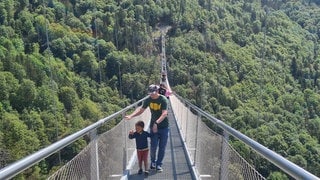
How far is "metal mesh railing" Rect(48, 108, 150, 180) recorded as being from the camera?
2291 mm

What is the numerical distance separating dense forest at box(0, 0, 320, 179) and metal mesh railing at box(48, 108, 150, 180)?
25.8 m

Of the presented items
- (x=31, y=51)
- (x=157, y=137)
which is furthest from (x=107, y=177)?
(x=31, y=51)

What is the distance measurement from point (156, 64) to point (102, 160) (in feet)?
218

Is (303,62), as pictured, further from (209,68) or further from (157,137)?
(157,137)

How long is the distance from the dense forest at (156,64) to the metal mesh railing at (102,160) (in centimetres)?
2585

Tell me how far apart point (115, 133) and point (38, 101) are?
155 ft

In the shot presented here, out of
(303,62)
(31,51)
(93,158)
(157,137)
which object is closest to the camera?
(93,158)

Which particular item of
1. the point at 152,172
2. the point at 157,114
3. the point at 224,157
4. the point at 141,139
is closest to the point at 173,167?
the point at 152,172

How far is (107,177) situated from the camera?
3.75 meters

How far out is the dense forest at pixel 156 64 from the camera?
4547 cm

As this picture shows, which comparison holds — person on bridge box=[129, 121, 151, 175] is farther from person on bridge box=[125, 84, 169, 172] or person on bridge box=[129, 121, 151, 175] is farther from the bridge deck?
the bridge deck

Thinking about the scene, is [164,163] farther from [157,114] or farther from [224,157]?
[224,157]

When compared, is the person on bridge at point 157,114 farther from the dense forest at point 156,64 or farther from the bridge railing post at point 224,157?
the dense forest at point 156,64

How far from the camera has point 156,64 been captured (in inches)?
2753
